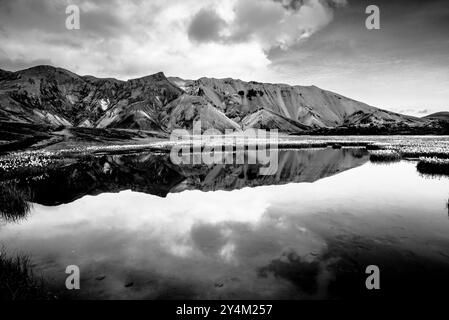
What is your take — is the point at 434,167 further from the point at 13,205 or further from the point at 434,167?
the point at 13,205

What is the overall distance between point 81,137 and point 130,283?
99.3 m

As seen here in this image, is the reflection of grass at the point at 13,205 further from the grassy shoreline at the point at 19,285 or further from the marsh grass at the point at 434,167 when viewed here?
the marsh grass at the point at 434,167

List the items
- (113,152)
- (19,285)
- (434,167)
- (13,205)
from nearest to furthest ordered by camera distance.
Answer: (19,285) < (13,205) < (434,167) < (113,152)

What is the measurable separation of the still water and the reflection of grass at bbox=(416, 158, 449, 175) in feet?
12.6

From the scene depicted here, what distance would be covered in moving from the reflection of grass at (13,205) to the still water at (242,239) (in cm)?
65

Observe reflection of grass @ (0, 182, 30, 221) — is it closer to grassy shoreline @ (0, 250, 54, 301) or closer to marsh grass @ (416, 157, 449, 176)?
grassy shoreline @ (0, 250, 54, 301)

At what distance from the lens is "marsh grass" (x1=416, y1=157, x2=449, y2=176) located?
101 ft

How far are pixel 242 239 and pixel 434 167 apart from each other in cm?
2935

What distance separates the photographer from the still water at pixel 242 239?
975 cm

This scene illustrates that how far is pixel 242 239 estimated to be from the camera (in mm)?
13969

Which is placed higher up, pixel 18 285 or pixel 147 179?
pixel 147 179

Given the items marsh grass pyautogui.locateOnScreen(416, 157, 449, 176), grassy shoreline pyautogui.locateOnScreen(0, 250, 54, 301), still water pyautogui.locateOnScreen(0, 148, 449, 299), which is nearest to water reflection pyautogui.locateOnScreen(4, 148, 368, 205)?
still water pyautogui.locateOnScreen(0, 148, 449, 299)

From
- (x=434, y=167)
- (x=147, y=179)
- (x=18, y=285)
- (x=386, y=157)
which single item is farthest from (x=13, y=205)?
(x=386, y=157)
